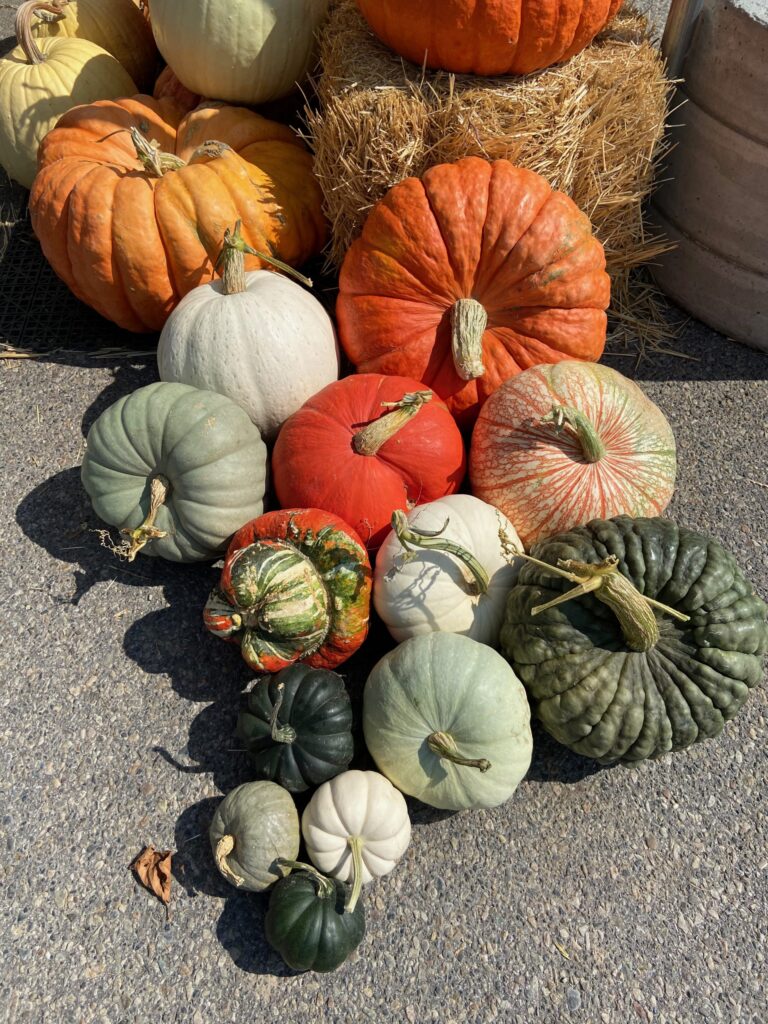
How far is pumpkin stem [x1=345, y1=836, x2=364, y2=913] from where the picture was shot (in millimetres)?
2109

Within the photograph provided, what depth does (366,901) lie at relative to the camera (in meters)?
2.36

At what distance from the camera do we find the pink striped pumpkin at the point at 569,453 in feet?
9.07

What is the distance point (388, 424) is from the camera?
2.75m

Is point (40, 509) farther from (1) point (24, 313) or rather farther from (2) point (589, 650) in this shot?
(2) point (589, 650)

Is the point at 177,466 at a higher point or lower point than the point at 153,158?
lower

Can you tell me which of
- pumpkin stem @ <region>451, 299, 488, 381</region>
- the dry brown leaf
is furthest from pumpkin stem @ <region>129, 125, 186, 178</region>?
the dry brown leaf

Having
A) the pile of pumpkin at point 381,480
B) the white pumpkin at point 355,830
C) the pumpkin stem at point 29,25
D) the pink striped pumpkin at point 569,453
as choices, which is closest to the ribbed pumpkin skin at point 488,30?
the pile of pumpkin at point 381,480

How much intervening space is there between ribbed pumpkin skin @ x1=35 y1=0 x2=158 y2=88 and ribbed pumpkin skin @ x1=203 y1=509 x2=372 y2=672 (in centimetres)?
337

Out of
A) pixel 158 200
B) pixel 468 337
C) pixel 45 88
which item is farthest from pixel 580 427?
pixel 45 88

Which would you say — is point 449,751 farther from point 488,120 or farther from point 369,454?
point 488,120

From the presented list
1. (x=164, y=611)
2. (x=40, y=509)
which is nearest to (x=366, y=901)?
(x=164, y=611)

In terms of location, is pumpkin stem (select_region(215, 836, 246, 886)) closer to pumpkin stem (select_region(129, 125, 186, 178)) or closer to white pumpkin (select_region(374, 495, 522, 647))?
white pumpkin (select_region(374, 495, 522, 647))

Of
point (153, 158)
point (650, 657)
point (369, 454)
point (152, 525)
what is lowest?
point (152, 525)

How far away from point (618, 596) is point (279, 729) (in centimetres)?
115
